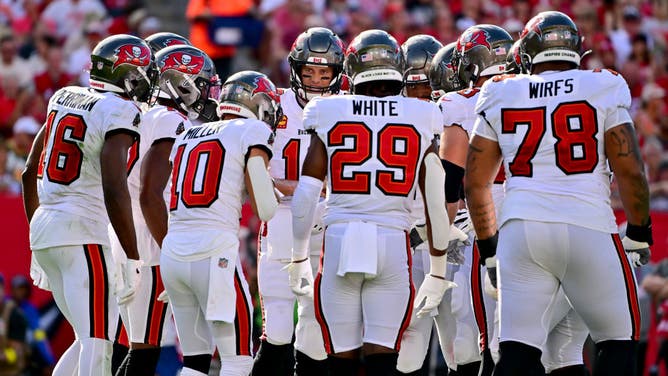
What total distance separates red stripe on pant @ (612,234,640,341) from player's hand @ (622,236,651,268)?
179 mm

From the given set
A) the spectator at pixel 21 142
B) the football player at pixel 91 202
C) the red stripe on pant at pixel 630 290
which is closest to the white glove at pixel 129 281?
the football player at pixel 91 202

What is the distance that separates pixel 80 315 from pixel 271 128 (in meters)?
1.58

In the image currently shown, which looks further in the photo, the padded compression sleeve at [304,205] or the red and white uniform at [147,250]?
the red and white uniform at [147,250]

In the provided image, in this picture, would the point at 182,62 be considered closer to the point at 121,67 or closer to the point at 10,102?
the point at 121,67

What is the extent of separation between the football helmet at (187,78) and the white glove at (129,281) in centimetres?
121

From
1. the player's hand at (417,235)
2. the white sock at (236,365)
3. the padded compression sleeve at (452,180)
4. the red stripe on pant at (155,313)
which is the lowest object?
the white sock at (236,365)

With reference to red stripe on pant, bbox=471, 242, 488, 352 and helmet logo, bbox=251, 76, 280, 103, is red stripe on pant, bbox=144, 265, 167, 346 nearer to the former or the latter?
helmet logo, bbox=251, 76, 280, 103

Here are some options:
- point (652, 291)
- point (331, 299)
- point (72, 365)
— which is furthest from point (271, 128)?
point (652, 291)

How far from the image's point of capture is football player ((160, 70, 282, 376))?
289 inches

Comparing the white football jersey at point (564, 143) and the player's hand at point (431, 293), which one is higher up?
the white football jersey at point (564, 143)

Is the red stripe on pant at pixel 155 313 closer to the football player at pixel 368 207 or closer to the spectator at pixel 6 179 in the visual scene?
the football player at pixel 368 207

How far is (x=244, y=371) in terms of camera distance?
7434mm

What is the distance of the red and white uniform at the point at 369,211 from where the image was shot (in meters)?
7.16

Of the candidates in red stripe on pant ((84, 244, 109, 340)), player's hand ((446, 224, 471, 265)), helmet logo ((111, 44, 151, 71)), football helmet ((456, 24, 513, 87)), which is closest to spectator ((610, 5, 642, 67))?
football helmet ((456, 24, 513, 87))
